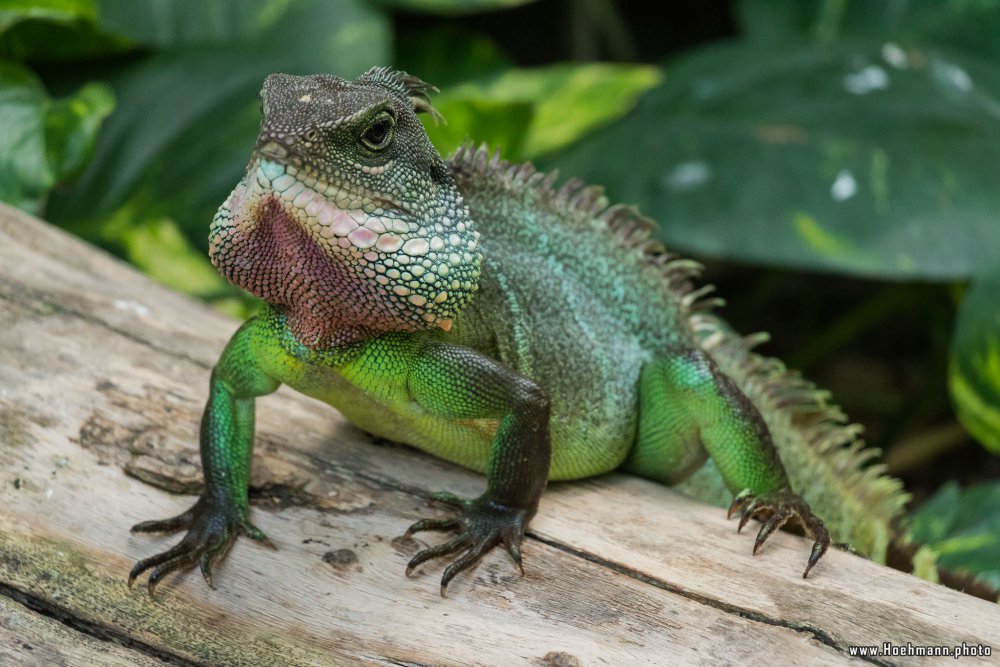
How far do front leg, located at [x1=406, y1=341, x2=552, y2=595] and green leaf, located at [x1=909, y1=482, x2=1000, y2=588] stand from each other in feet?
6.36

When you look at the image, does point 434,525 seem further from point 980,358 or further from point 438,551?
point 980,358

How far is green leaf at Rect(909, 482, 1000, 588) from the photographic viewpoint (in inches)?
156

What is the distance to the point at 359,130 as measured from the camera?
2.55 metres

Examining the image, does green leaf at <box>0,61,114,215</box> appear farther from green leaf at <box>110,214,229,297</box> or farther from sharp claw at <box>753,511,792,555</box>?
sharp claw at <box>753,511,792,555</box>

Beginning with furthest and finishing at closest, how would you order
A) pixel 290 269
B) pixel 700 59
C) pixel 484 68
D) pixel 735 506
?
pixel 484 68 → pixel 700 59 → pixel 735 506 → pixel 290 269

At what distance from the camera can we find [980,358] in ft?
13.8

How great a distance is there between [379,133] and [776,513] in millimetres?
1760

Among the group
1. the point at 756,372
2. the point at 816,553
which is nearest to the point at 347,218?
the point at 816,553

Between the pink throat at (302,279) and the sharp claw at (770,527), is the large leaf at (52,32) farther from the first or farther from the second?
the sharp claw at (770,527)

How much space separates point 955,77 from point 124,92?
442cm

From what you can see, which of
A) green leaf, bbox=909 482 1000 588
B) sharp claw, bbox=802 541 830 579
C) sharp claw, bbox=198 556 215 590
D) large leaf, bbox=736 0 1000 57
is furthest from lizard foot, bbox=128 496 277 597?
large leaf, bbox=736 0 1000 57

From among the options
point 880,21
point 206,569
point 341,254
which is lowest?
point 206,569

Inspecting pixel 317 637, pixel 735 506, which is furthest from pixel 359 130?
pixel 735 506

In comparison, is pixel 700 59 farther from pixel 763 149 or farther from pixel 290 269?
pixel 290 269
